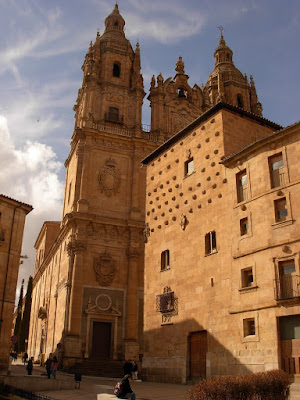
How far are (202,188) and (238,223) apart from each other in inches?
137

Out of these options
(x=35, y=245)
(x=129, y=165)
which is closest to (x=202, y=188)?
(x=129, y=165)

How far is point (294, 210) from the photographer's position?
642 inches

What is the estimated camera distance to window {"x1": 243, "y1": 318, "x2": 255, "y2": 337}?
16.9 metres

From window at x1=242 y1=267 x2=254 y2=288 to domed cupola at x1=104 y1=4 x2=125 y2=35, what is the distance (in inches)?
1506

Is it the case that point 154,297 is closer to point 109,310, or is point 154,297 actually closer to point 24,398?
point 24,398

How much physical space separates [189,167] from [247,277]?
7.54 meters

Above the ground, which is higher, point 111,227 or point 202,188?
point 111,227

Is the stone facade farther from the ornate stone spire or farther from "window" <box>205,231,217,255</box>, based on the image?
the ornate stone spire

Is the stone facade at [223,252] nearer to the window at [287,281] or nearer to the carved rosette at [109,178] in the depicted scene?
the window at [287,281]

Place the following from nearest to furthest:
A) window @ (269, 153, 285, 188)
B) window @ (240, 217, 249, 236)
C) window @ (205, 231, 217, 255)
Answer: window @ (269, 153, 285, 188), window @ (240, 217, 249, 236), window @ (205, 231, 217, 255)

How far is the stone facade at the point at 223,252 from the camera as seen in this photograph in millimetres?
16094

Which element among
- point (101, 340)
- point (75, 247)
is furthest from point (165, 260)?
point (101, 340)

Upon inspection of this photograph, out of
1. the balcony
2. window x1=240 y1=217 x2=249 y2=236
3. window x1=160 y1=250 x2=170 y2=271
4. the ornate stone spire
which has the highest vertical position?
the ornate stone spire

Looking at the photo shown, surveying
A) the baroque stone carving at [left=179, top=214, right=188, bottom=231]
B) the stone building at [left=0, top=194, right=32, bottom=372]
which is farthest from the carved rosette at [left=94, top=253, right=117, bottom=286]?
the baroque stone carving at [left=179, top=214, right=188, bottom=231]
